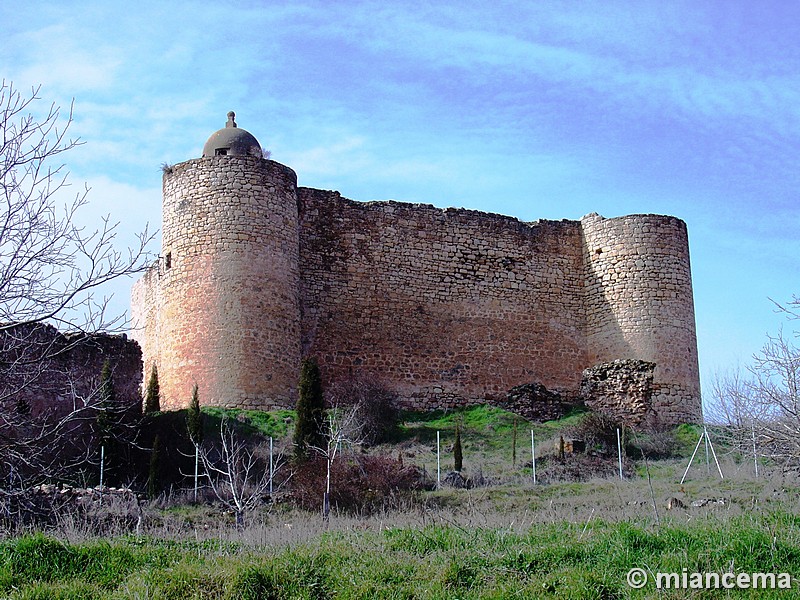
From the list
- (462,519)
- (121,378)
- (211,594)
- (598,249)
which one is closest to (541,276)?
(598,249)

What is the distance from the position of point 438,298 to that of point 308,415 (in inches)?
268

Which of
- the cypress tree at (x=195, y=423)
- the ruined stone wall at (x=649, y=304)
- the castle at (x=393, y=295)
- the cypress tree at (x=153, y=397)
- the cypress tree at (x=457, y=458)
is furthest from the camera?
the ruined stone wall at (x=649, y=304)

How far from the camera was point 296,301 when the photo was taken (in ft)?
71.4

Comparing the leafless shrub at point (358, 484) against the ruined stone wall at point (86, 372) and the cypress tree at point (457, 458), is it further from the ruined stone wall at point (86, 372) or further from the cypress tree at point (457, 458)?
the ruined stone wall at point (86, 372)

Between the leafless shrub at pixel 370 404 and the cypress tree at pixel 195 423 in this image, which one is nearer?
the cypress tree at pixel 195 423

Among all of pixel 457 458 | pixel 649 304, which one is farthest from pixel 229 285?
pixel 649 304

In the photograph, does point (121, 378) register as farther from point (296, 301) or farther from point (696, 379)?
point (696, 379)

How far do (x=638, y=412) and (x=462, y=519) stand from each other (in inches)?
479

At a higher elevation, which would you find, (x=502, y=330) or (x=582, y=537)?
(x=502, y=330)

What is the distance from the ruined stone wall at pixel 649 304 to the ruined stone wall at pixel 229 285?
7.33 metres

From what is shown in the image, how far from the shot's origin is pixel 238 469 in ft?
56.4

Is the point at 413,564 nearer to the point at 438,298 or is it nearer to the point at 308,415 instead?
the point at 308,415

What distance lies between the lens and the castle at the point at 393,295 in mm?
20750

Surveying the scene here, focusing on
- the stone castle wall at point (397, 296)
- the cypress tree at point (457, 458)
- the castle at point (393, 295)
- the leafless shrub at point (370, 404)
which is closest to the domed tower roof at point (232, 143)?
the castle at point (393, 295)
